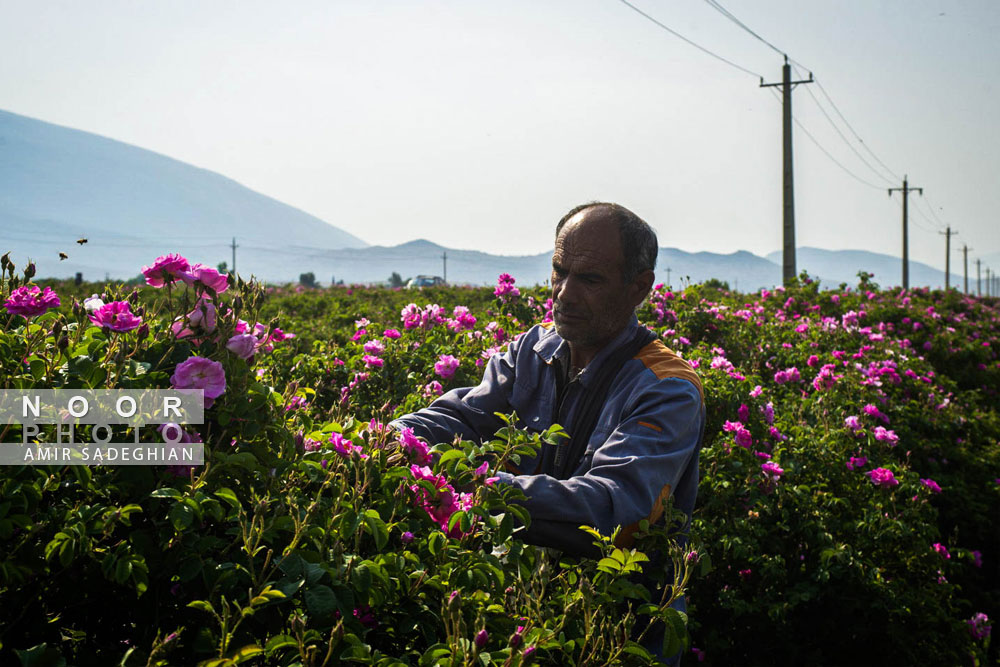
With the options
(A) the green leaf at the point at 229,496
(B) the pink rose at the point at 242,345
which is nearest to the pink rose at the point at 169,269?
(B) the pink rose at the point at 242,345

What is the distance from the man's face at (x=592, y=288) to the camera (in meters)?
2.72

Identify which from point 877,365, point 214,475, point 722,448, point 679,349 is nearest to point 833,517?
point 722,448

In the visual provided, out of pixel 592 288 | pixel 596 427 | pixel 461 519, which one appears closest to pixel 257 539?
pixel 461 519

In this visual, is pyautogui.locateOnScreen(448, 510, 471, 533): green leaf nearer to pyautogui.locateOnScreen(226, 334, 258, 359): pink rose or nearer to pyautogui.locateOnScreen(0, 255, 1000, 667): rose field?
pyautogui.locateOnScreen(0, 255, 1000, 667): rose field

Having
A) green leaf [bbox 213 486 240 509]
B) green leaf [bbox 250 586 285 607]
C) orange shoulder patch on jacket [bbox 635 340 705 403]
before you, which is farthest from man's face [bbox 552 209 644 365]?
green leaf [bbox 250 586 285 607]

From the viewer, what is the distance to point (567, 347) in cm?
288

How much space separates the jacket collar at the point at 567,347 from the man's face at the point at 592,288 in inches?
1.4

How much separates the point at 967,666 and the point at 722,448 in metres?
1.91

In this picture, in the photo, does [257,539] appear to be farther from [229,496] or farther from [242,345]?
[242,345]

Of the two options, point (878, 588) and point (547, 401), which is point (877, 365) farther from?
point (547, 401)

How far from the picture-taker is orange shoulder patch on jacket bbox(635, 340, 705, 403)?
2.46 metres

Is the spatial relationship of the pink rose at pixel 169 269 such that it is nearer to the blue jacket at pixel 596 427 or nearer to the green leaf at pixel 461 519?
the green leaf at pixel 461 519

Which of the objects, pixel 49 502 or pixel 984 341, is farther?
pixel 984 341

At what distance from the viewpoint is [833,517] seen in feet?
13.5
